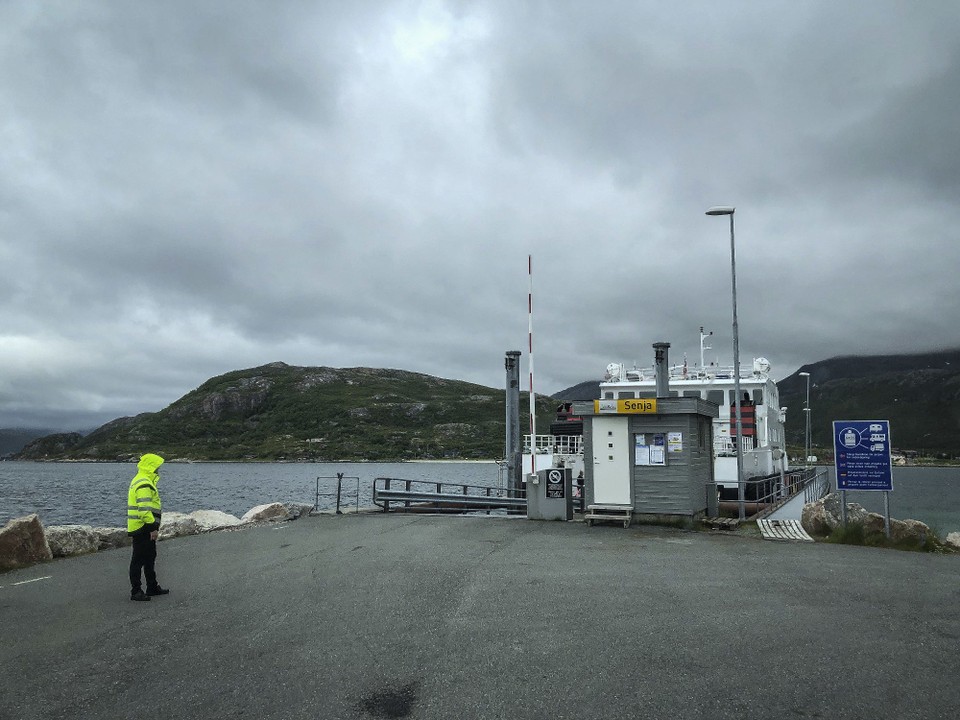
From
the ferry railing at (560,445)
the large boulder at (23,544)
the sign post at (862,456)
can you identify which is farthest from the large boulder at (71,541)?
the ferry railing at (560,445)

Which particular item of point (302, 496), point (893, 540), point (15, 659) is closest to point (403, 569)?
point (15, 659)

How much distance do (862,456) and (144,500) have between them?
12833 mm

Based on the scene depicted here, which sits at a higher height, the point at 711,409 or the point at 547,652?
the point at 711,409

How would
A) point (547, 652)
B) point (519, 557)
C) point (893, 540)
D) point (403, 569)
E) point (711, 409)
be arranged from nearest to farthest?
point (547, 652) → point (403, 569) → point (519, 557) → point (893, 540) → point (711, 409)

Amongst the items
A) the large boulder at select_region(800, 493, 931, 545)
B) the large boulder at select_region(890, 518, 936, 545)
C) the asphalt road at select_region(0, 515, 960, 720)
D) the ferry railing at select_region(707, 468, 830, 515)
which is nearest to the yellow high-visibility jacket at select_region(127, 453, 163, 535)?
the asphalt road at select_region(0, 515, 960, 720)

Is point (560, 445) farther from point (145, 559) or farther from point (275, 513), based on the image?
point (145, 559)

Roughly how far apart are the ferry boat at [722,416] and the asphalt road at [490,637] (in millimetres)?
16057

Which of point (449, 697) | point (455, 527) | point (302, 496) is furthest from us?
point (302, 496)

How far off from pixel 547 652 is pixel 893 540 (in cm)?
1041

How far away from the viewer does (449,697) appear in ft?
16.9

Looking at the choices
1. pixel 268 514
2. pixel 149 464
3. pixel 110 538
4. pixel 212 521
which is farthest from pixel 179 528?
pixel 149 464

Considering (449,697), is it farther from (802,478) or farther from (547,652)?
(802,478)

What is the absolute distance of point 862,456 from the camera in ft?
48.2

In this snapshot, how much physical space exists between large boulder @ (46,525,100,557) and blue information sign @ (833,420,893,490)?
1409 centimetres
